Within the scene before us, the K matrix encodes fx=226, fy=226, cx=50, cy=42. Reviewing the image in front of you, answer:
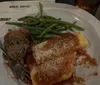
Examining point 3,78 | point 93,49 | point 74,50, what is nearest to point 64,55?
point 74,50

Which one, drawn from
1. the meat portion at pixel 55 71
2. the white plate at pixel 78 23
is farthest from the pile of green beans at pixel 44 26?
the meat portion at pixel 55 71

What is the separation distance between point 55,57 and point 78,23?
0.24 metres

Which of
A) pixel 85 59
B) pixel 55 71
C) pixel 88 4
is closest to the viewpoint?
pixel 55 71

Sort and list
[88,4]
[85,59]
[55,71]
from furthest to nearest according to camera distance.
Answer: [88,4] < [85,59] < [55,71]

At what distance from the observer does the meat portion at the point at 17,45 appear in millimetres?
904

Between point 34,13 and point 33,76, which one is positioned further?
point 34,13

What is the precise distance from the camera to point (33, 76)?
0.86 metres

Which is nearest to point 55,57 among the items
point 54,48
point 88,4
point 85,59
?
point 54,48

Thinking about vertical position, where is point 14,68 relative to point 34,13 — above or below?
below

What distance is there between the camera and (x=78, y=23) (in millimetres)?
1044

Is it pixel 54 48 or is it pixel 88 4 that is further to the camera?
pixel 88 4

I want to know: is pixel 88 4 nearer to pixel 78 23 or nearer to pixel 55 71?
pixel 78 23

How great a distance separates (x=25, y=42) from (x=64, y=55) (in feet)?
0.55

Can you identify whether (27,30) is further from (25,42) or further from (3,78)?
(3,78)
